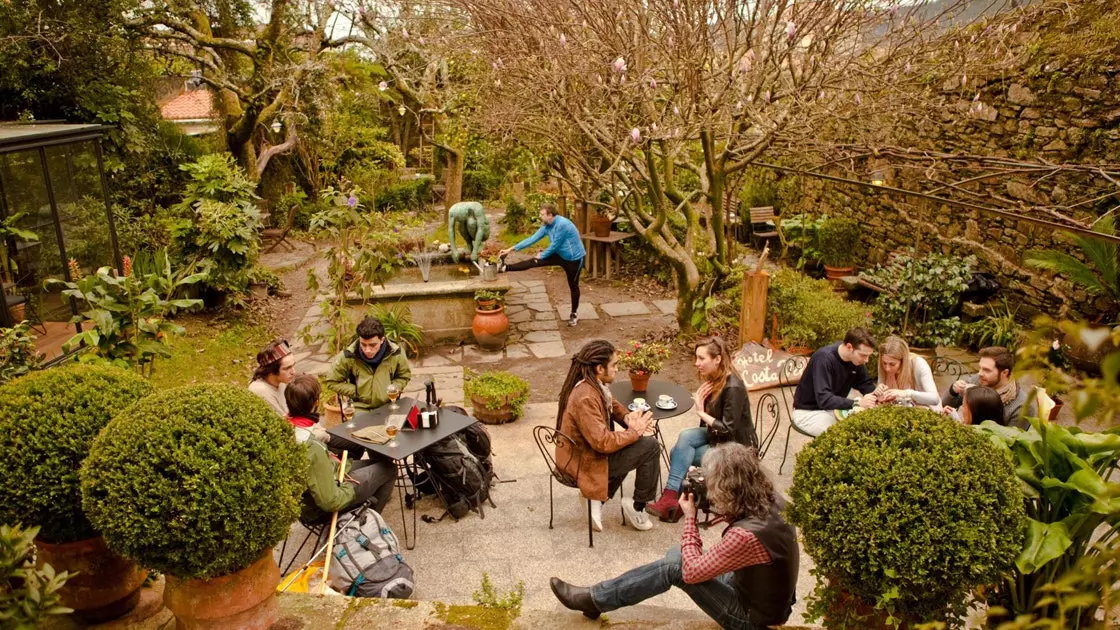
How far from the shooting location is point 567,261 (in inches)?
378

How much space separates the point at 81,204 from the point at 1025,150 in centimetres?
1035

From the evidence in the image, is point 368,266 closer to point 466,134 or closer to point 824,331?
point 824,331

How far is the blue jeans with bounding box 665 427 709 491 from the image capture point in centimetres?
512

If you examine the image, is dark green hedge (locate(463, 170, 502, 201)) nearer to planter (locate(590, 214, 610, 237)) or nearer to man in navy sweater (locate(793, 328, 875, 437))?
planter (locate(590, 214, 610, 237))

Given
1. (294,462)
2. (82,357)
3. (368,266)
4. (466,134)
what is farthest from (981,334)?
(466,134)

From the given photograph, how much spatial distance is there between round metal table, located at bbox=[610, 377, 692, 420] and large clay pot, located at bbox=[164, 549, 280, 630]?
10.3 feet

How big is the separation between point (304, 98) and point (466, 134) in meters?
3.36

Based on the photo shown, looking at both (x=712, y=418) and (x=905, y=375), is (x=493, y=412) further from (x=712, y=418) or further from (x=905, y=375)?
(x=905, y=375)

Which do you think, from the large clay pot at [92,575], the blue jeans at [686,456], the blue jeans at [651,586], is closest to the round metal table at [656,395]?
the blue jeans at [686,456]

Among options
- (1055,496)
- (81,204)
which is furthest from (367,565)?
(81,204)

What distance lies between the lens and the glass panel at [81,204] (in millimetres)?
7531

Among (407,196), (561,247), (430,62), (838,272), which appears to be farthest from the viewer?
(407,196)

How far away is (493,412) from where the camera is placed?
21.9 feet

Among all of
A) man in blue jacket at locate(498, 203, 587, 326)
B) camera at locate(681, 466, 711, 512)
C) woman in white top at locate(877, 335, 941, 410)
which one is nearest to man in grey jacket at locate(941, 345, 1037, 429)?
woman in white top at locate(877, 335, 941, 410)
